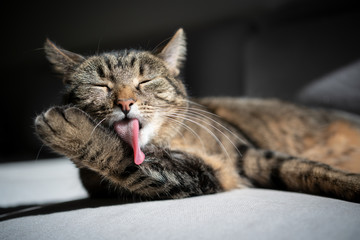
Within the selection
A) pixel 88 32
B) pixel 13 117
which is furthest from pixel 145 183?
pixel 13 117

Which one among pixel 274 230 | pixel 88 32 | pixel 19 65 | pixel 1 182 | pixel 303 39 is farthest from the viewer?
pixel 19 65

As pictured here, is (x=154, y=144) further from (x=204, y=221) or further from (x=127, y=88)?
(x=204, y=221)

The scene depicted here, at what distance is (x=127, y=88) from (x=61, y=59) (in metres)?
0.29

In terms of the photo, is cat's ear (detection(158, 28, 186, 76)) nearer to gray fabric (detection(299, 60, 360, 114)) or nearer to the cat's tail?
the cat's tail

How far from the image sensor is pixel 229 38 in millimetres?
1765

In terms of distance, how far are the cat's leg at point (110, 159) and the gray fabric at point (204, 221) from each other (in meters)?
0.05

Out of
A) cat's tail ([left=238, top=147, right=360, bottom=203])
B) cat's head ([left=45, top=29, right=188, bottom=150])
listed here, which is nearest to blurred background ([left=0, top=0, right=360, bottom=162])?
cat's head ([left=45, top=29, right=188, bottom=150])

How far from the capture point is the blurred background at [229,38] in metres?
1.44

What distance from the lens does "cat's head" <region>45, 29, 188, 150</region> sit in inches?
30.9

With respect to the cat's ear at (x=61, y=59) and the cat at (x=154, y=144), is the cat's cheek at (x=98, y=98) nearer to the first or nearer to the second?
the cat at (x=154, y=144)

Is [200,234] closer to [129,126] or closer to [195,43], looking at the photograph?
[129,126]

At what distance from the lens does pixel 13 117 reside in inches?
112

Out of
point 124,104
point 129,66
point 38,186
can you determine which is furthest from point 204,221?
point 38,186

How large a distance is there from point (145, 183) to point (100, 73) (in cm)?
39
